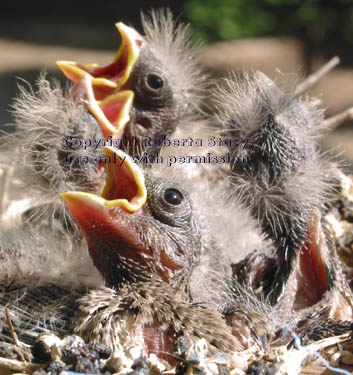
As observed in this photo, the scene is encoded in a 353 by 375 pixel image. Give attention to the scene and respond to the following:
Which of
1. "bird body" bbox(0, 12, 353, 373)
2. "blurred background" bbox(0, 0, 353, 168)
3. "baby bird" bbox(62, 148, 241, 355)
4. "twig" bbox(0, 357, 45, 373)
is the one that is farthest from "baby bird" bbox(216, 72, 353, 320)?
"blurred background" bbox(0, 0, 353, 168)

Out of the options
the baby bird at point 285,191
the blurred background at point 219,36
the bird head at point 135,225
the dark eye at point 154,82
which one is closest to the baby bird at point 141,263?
the bird head at point 135,225

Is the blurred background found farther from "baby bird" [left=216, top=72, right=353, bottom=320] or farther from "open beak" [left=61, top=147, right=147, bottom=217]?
"open beak" [left=61, top=147, right=147, bottom=217]

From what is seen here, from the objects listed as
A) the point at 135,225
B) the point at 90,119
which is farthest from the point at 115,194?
the point at 90,119

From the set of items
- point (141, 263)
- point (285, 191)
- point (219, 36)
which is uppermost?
point (219, 36)

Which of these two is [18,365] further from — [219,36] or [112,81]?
[219,36]

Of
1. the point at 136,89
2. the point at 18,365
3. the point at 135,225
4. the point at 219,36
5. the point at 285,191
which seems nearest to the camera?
the point at 18,365

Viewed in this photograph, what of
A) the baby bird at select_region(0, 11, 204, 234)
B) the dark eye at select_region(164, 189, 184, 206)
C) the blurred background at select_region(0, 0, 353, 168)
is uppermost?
the blurred background at select_region(0, 0, 353, 168)

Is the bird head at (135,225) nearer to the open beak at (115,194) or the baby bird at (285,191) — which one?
the open beak at (115,194)
